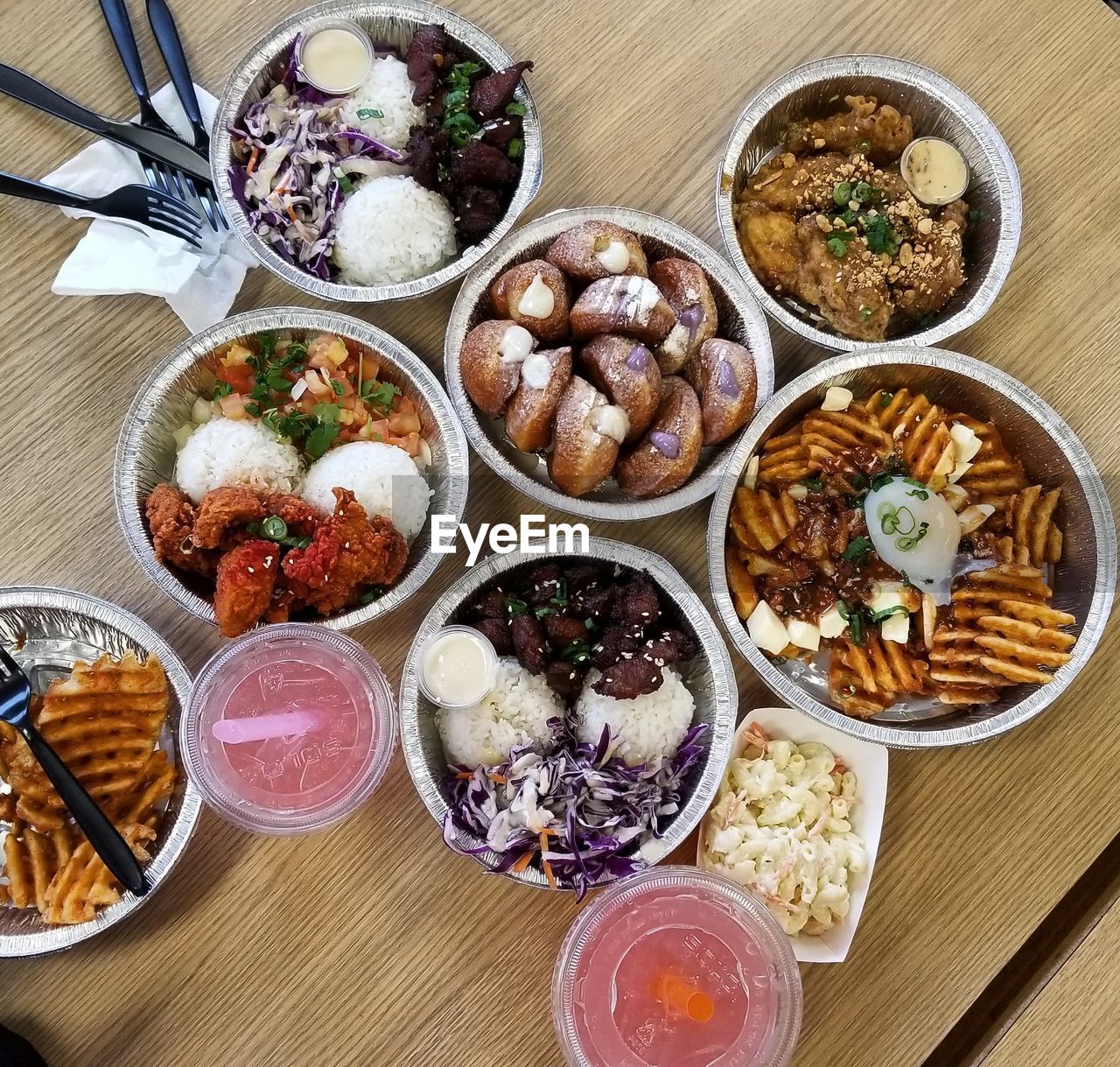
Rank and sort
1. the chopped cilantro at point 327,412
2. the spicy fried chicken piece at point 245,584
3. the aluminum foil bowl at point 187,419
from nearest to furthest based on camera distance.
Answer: the spicy fried chicken piece at point 245,584 → the aluminum foil bowl at point 187,419 → the chopped cilantro at point 327,412

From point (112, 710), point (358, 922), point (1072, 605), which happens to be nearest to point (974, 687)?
point (1072, 605)

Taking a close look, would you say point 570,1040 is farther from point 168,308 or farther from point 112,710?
point 168,308

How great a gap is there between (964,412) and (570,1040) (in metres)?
1.33

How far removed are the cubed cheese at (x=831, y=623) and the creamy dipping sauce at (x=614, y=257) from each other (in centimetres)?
71

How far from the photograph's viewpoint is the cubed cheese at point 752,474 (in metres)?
1.67

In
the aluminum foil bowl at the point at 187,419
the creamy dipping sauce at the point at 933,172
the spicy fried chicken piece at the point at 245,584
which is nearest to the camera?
the spicy fried chicken piece at the point at 245,584

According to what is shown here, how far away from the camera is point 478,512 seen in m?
1.74

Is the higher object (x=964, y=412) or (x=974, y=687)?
(x=964, y=412)

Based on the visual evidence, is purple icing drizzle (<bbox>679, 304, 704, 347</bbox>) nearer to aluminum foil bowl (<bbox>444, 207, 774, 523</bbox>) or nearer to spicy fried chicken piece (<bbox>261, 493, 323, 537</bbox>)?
aluminum foil bowl (<bbox>444, 207, 774, 523</bbox>)

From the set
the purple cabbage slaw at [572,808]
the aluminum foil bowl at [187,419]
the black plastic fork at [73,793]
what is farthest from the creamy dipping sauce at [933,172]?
the black plastic fork at [73,793]

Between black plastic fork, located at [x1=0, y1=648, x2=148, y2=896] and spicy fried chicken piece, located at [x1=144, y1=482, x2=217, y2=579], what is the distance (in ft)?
1.01

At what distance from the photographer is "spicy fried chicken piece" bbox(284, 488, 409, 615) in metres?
1.44

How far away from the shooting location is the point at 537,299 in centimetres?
156

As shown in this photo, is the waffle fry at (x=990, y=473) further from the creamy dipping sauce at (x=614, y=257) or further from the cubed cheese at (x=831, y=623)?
the creamy dipping sauce at (x=614, y=257)
